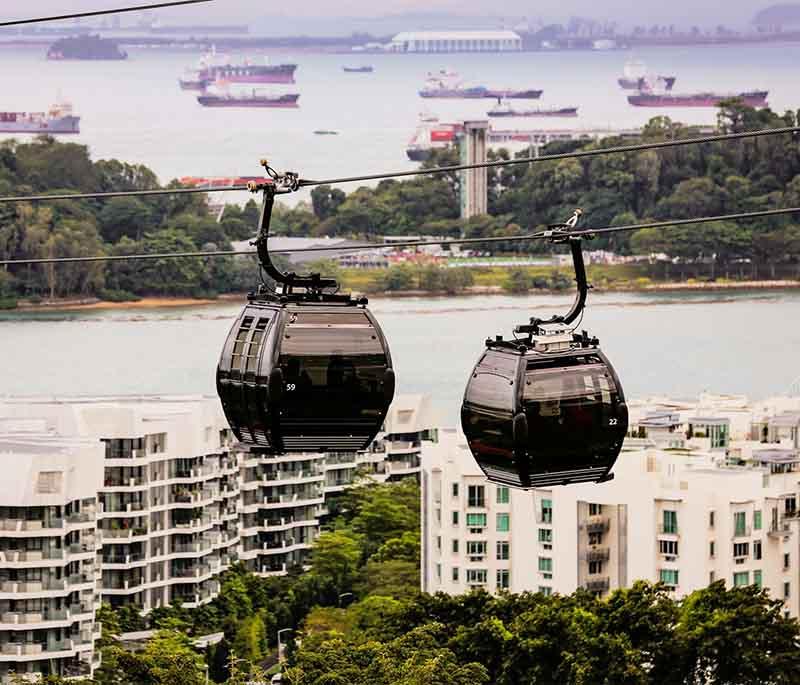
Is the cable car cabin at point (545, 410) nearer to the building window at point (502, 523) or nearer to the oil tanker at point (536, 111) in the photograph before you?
the building window at point (502, 523)

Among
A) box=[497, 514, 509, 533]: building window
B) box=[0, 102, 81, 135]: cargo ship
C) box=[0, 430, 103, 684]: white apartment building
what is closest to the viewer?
box=[0, 430, 103, 684]: white apartment building

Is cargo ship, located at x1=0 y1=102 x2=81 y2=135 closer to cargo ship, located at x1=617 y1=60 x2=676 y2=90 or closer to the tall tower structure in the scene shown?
the tall tower structure

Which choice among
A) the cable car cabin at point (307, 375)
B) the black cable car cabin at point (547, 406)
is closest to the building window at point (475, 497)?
the cable car cabin at point (307, 375)

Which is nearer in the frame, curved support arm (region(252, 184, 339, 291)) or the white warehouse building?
curved support arm (region(252, 184, 339, 291))

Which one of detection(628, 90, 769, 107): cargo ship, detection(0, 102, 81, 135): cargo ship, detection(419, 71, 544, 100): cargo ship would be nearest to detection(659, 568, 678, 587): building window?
detection(0, 102, 81, 135): cargo ship

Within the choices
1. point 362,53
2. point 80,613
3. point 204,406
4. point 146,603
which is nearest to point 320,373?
point 80,613

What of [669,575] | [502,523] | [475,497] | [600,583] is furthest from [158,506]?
[669,575]

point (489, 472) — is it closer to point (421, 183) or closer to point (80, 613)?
point (80, 613)
